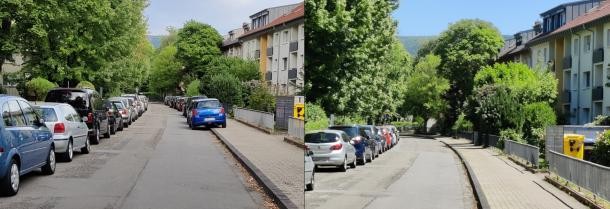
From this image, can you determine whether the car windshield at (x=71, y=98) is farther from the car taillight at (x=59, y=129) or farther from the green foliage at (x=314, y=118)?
the green foliage at (x=314, y=118)

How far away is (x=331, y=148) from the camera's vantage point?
374 centimetres

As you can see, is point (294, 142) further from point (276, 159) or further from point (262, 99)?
point (276, 159)

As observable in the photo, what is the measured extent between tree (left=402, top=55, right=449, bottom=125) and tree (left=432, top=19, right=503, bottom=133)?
0.06m

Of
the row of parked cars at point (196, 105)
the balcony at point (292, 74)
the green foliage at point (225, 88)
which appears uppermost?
the balcony at point (292, 74)

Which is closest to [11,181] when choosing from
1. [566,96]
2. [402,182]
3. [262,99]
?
[262,99]

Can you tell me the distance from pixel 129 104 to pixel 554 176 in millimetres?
3660

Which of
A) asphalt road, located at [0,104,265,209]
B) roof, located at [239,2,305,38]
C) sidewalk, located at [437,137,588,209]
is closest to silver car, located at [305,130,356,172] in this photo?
sidewalk, located at [437,137,588,209]

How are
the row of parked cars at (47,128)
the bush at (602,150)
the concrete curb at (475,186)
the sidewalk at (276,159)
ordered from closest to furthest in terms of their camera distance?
the bush at (602,150), the concrete curb at (475,186), the row of parked cars at (47,128), the sidewalk at (276,159)

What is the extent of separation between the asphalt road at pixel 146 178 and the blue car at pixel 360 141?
4.81 feet

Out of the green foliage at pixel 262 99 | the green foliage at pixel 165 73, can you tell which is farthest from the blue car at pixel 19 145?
the green foliage at pixel 262 99

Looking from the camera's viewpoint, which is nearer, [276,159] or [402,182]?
[402,182]

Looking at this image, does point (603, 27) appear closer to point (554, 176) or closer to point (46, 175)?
point (554, 176)

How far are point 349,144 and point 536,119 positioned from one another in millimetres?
1165

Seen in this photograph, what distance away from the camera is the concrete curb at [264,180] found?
5129 mm
